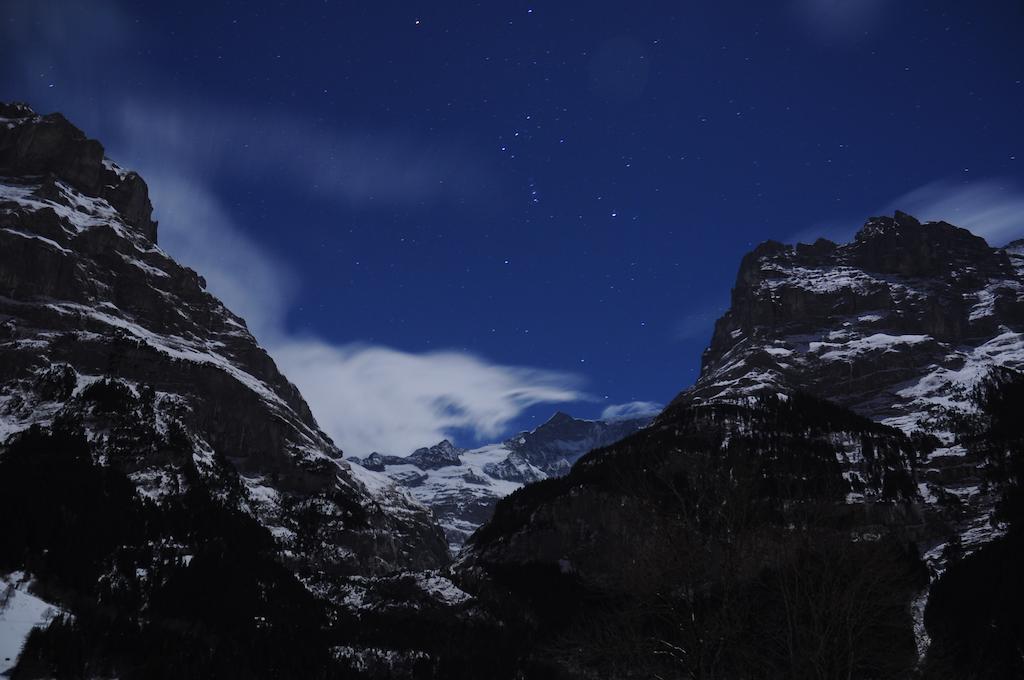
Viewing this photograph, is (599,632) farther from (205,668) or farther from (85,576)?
(85,576)

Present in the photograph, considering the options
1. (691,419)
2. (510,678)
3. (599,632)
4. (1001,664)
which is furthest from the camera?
(691,419)

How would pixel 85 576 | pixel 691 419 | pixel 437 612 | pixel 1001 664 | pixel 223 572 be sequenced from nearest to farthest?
pixel 1001 664, pixel 85 576, pixel 223 572, pixel 437 612, pixel 691 419

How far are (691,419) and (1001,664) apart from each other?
133418mm

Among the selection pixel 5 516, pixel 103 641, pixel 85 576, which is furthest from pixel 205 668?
pixel 5 516

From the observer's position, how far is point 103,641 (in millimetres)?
96688

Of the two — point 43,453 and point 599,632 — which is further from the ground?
point 43,453

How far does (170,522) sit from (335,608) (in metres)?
44.9

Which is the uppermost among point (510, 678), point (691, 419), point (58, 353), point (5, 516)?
point (58, 353)

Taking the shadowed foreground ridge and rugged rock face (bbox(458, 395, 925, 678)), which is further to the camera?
the shadowed foreground ridge

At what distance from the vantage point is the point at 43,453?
150 metres

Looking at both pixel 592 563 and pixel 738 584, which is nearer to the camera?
pixel 738 584

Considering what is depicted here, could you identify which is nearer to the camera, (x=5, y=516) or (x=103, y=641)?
(x=103, y=641)

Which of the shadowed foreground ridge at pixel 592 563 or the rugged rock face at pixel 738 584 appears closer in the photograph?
the rugged rock face at pixel 738 584

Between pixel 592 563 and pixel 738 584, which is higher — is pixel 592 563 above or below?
above
